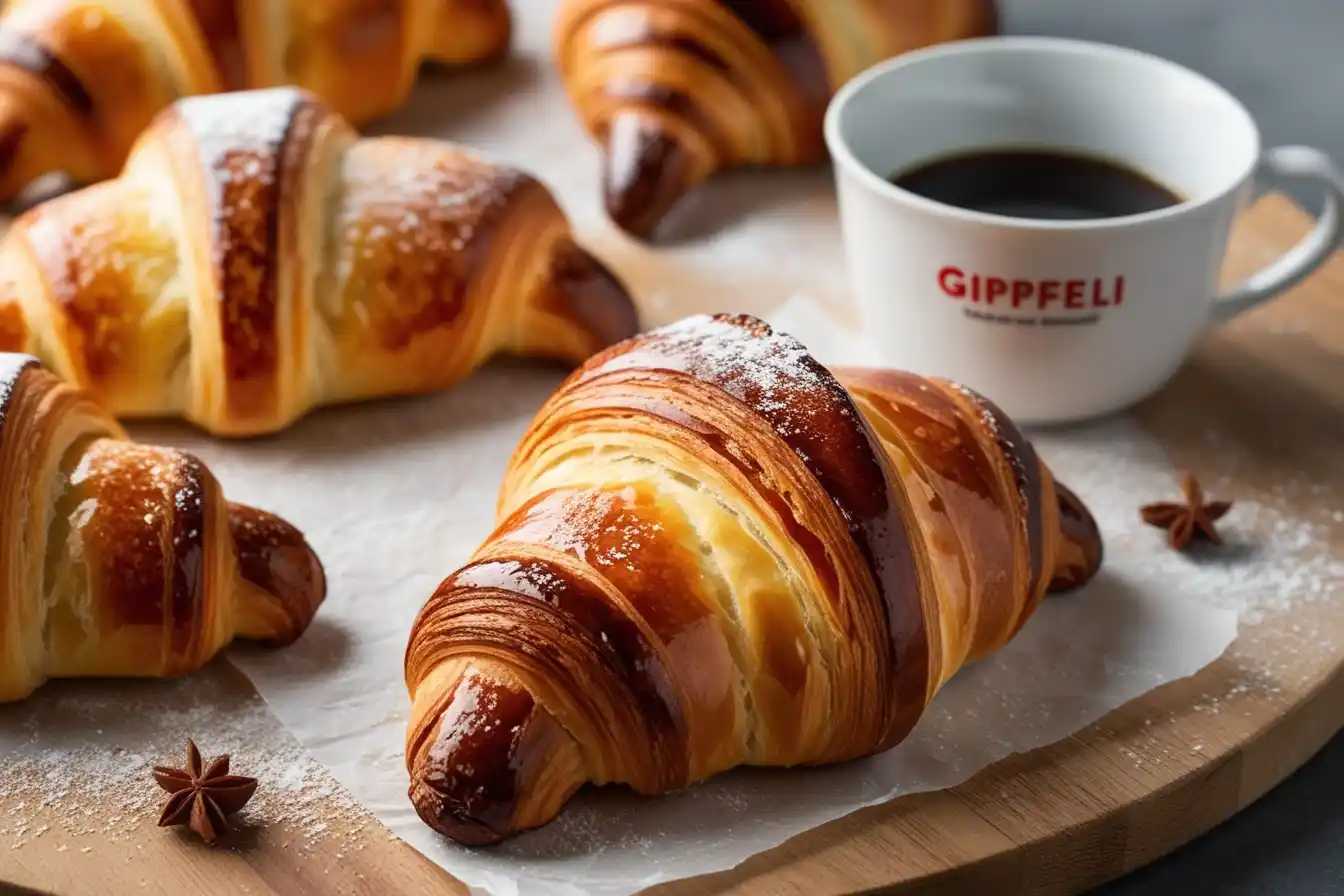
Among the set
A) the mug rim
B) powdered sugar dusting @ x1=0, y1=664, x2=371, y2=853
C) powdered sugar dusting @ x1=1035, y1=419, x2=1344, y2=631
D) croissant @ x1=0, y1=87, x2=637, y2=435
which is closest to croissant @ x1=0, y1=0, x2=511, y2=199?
croissant @ x1=0, y1=87, x2=637, y2=435

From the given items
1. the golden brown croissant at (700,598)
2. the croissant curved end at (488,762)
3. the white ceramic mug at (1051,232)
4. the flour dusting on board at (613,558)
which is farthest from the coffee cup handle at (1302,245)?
the croissant curved end at (488,762)

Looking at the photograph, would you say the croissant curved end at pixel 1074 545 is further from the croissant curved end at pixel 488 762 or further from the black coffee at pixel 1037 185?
the croissant curved end at pixel 488 762

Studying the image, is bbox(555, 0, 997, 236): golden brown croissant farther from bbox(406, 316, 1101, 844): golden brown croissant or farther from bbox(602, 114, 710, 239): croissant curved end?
bbox(406, 316, 1101, 844): golden brown croissant

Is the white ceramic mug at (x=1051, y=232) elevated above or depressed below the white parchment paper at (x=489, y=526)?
above

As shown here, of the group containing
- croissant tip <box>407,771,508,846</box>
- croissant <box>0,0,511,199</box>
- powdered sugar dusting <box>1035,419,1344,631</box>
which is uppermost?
croissant <box>0,0,511,199</box>

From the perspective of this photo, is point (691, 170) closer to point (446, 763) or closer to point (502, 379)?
point (502, 379)

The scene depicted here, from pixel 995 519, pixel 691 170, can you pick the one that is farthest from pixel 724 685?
pixel 691 170

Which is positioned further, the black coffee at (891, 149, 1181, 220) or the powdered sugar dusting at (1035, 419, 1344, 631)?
the black coffee at (891, 149, 1181, 220)

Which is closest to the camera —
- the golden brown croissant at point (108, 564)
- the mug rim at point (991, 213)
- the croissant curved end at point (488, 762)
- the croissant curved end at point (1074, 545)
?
the croissant curved end at point (488, 762)

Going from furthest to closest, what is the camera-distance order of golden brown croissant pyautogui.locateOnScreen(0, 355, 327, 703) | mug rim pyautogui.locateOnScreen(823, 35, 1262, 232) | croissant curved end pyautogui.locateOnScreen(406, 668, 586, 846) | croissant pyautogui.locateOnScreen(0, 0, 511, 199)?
croissant pyautogui.locateOnScreen(0, 0, 511, 199) → mug rim pyautogui.locateOnScreen(823, 35, 1262, 232) → golden brown croissant pyautogui.locateOnScreen(0, 355, 327, 703) → croissant curved end pyautogui.locateOnScreen(406, 668, 586, 846)

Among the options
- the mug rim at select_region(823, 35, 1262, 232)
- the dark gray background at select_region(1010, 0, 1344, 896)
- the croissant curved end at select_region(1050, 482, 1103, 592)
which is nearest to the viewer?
the croissant curved end at select_region(1050, 482, 1103, 592)
